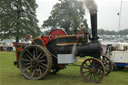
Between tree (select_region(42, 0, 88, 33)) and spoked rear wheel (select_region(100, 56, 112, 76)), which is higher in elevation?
tree (select_region(42, 0, 88, 33))

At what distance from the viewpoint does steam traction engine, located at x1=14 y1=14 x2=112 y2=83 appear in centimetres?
656

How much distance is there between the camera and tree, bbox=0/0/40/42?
3155 centimetres

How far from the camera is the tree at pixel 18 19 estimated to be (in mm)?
31547

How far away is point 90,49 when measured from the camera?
6.61m

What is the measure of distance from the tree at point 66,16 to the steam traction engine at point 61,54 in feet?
83.1

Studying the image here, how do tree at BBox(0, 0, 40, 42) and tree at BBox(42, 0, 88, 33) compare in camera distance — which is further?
tree at BBox(42, 0, 88, 33)

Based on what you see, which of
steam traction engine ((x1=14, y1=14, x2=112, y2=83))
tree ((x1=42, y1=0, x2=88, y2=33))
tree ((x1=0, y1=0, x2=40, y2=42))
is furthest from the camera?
tree ((x1=42, y1=0, x2=88, y2=33))

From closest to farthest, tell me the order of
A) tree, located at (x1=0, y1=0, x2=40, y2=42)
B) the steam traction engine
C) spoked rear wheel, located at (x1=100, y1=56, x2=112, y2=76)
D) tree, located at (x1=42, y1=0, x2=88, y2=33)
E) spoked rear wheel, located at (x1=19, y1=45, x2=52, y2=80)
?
the steam traction engine, spoked rear wheel, located at (x1=19, y1=45, x2=52, y2=80), spoked rear wheel, located at (x1=100, y1=56, x2=112, y2=76), tree, located at (x1=0, y1=0, x2=40, y2=42), tree, located at (x1=42, y1=0, x2=88, y2=33)

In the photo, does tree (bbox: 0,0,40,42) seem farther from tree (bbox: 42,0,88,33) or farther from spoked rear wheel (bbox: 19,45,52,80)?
spoked rear wheel (bbox: 19,45,52,80)

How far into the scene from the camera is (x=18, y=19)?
1250 inches

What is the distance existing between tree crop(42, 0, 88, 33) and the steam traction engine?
25.3 meters


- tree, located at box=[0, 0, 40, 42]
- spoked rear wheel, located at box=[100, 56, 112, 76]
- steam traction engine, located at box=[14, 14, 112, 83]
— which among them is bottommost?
spoked rear wheel, located at box=[100, 56, 112, 76]

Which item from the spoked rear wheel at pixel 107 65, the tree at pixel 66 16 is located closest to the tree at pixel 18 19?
the tree at pixel 66 16

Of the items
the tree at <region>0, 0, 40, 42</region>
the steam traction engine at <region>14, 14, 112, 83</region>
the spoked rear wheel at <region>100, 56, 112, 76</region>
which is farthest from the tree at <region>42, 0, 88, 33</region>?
the steam traction engine at <region>14, 14, 112, 83</region>
